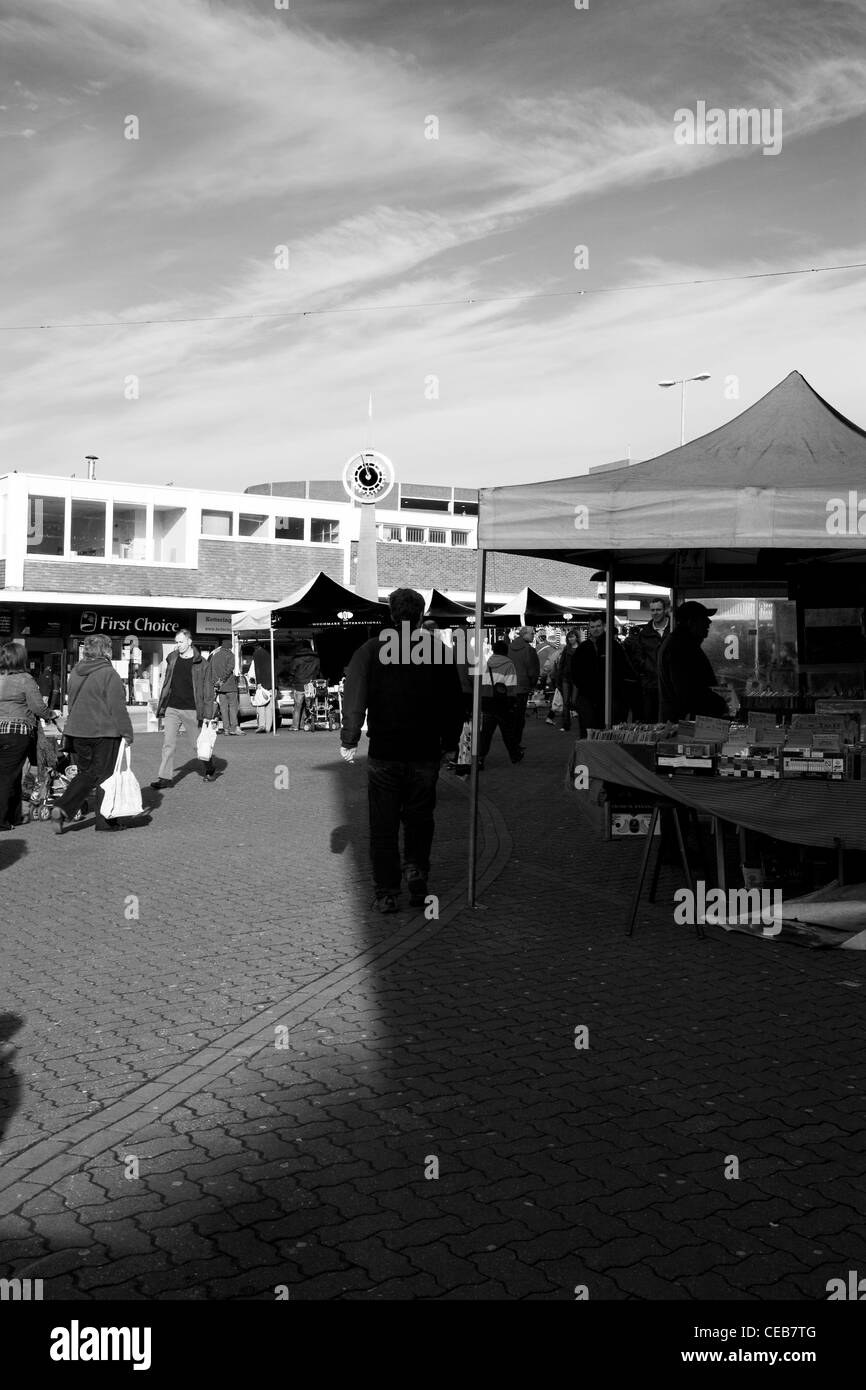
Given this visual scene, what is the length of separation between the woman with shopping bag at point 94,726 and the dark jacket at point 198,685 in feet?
9.51

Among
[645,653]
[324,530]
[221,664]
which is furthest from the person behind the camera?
[324,530]

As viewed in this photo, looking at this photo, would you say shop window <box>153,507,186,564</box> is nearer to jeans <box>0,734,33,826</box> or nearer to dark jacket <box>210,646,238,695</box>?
dark jacket <box>210,646,238,695</box>

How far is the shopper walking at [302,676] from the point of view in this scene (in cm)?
2870

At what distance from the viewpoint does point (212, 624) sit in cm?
4481

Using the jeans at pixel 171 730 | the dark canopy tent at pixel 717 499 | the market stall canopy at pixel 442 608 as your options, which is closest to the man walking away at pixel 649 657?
the jeans at pixel 171 730

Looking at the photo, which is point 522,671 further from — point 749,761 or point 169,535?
point 169,535

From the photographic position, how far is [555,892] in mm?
8703

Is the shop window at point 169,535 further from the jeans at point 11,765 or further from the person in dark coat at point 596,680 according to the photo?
the jeans at point 11,765

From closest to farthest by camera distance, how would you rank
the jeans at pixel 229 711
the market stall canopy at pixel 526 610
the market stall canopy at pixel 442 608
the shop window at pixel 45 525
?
1. the jeans at pixel 229 711
2. the market stall canopy at pixel 526 610
3. the market stall canopy at pixel 442 608
4. the shop window at pixel 45 525

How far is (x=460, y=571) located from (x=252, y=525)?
352 inches

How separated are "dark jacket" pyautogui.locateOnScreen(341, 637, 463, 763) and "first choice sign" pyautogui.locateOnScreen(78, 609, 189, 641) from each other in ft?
110

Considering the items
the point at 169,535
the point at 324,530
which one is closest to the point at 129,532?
the point at 169,535

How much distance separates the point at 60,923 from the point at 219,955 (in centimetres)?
137
